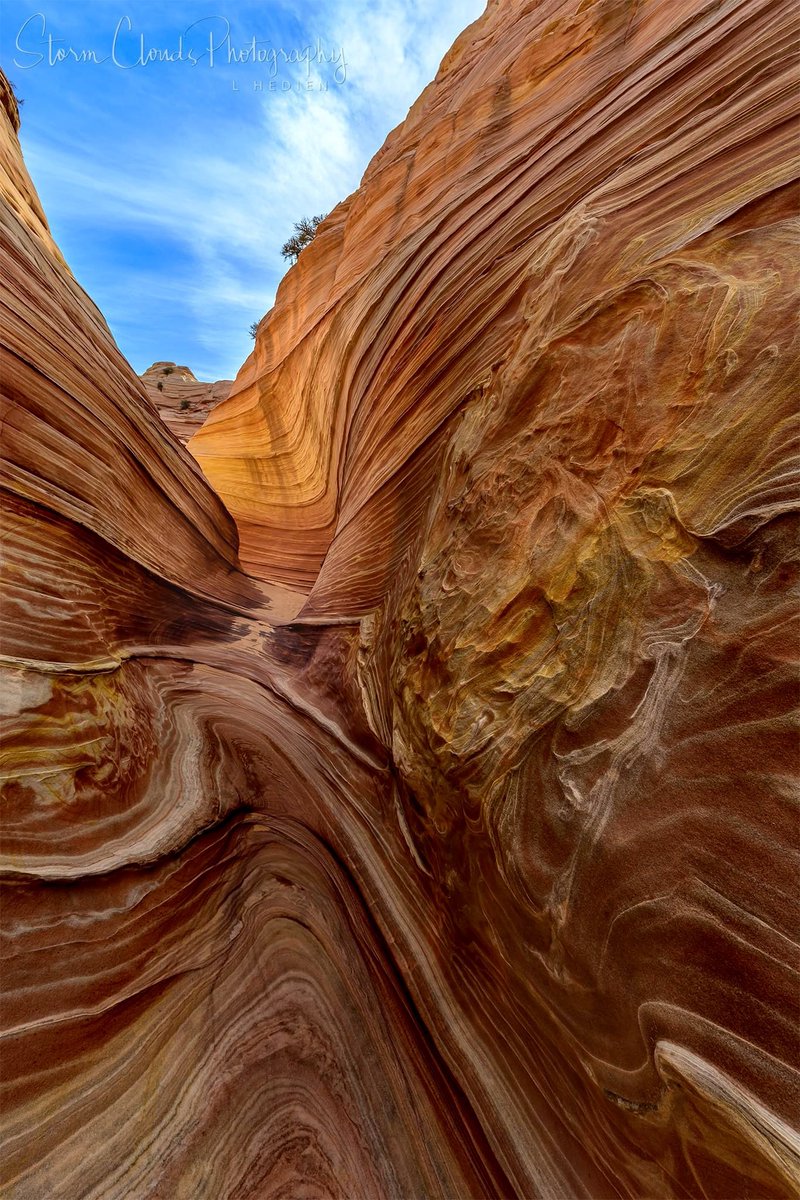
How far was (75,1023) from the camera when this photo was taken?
156cm

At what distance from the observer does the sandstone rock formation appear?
1009 cm

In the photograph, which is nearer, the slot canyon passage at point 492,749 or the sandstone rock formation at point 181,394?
the slot canyon passage at point 492,749

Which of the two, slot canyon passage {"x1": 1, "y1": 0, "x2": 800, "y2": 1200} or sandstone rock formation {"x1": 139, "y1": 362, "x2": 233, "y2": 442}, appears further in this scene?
sandstone rock formation {"x1": 139, "y1": 362, "x2": 233, "y2": 442}

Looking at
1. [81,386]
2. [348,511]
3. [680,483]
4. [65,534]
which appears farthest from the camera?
[348,511]

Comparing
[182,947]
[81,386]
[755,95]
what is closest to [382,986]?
[182,947]

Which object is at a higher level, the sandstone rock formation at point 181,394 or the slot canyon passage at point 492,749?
the sandstone rock formation at point 181,394

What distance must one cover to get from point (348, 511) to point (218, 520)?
4.21 ft

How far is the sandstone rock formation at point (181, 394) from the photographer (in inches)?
397

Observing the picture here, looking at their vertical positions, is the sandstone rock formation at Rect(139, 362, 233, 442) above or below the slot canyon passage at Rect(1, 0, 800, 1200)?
above

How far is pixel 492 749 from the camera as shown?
1.81 metres

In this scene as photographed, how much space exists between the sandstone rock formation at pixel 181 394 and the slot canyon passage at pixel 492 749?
735 cm

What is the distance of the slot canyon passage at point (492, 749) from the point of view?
1.26m

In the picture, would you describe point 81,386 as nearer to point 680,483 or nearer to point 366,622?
point 366,622

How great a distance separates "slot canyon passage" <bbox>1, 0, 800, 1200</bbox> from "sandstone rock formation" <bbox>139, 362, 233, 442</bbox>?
735 cm
